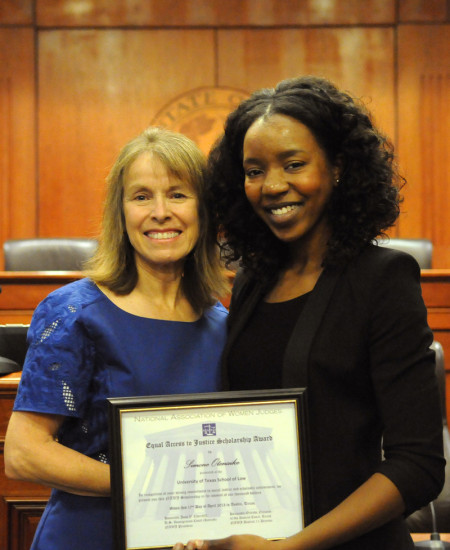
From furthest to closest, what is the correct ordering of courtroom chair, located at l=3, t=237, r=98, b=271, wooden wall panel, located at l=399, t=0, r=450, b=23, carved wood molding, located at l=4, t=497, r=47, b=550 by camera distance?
wooden wall panel, located at l=399, t=0, r=450, b=23
courtroom chair, located at l=3, t=237, r=98, b=271
carved wood molding, located at l=4, t=497, r=47, b=550

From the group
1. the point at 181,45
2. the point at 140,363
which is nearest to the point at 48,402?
the point at 140,363

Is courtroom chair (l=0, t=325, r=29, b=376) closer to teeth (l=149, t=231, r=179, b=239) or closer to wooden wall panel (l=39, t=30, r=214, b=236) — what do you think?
teeth (l=149, t=231, r=179, b=239)

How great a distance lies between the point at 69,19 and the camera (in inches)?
238

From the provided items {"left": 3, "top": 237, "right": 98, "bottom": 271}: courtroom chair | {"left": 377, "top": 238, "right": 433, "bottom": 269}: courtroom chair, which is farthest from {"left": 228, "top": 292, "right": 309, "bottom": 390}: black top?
{"left": 3, "top": 237, "right": 98, "bottom": 271}: courtroom chair

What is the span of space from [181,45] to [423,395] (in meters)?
5.31

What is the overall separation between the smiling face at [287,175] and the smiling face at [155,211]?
0.19 metres

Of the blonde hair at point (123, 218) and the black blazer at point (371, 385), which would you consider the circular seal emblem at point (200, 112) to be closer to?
the blonde hair at point (123, 218)

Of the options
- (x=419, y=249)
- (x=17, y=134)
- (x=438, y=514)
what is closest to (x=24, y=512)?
(x=438, y=514)

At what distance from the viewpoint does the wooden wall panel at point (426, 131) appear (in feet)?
19.7

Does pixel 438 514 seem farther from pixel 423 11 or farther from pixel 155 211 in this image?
pixel 423 11

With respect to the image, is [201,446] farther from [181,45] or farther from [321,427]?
[181,45]

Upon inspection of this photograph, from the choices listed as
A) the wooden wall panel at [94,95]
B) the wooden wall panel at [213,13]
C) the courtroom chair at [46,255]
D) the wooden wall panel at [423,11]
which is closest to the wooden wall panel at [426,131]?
the wooden wall panel at [423,11]

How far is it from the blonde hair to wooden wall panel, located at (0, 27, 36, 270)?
4678 mm

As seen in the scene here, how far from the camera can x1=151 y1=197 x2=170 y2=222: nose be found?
4.98 ft
